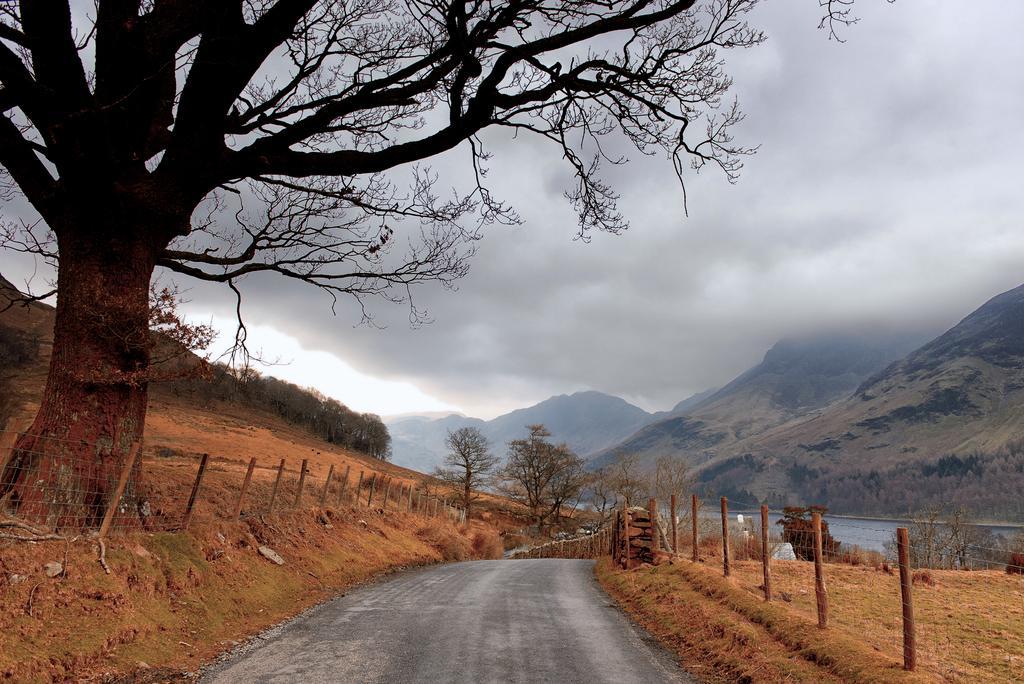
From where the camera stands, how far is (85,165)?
8484mm

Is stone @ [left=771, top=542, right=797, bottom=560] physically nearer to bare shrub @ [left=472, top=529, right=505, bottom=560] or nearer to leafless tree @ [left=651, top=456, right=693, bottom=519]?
bare shrub @ [left=472, top=529, right=505, bottom=560]

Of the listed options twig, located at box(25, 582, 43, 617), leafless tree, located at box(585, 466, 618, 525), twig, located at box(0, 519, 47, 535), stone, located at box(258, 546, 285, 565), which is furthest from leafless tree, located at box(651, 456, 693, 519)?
twig, located at box(25, 582, 43, 617)

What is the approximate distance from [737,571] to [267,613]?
34.7ft

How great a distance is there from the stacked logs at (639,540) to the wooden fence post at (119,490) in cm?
1266

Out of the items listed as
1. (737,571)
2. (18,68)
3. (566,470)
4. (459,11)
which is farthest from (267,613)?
(566,470)

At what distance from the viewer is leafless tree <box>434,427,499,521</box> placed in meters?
58.2

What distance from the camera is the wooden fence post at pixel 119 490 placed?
8.57 m

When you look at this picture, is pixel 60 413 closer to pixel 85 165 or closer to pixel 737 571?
pixel 85 165

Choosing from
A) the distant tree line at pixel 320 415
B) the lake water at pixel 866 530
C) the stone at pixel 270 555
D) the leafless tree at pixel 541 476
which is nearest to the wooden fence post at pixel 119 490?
the stone at pixel 270 555

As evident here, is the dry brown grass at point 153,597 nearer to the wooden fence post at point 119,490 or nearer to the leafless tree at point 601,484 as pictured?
the wooden fence post at point 119,490

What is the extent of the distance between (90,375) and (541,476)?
182 feet

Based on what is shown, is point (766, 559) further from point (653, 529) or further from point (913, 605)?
point (653, 529)

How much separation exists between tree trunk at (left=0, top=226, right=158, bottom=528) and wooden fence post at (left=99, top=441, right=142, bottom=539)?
3.2 inches

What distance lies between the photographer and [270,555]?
43.0ft
